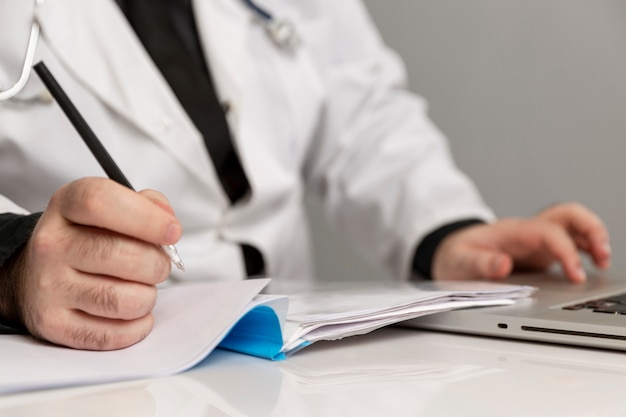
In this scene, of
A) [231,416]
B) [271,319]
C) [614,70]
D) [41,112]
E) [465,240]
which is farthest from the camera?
[614,70]

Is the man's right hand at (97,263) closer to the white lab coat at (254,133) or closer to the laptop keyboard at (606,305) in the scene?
the white lab coat at (254,133)

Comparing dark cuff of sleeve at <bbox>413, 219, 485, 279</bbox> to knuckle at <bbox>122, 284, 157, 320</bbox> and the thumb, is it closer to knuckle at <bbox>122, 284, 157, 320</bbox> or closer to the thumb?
the thumb

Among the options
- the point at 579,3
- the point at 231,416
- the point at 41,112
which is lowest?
the point at 231,416

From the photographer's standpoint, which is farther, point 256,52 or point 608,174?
point 608,174

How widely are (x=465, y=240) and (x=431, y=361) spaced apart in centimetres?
46

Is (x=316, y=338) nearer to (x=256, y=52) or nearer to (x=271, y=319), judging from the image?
(x=271, y=319)

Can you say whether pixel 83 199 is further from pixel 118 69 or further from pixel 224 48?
pixel 224 48

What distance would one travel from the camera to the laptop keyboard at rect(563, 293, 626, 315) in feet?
1.71

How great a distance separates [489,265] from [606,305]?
254 mm

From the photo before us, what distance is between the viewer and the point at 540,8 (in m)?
1.37

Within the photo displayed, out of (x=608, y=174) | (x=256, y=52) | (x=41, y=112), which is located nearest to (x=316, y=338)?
(x=41, y=112)

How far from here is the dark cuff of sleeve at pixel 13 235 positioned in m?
0.45

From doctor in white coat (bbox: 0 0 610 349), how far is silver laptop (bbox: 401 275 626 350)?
20 centimetres

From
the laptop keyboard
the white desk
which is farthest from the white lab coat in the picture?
the laptop keyboard
